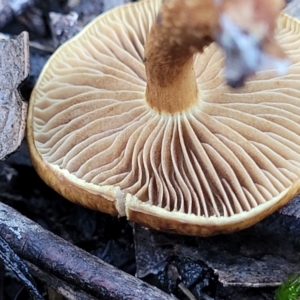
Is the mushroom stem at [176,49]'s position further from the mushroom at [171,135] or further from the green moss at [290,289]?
the green moss at [290,289]

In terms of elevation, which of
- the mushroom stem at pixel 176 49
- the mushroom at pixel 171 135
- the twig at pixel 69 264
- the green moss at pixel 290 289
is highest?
the mushroom stem at pixel 176 49

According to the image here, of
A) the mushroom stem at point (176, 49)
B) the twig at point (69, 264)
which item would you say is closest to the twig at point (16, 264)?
the twig at point (69, 264)

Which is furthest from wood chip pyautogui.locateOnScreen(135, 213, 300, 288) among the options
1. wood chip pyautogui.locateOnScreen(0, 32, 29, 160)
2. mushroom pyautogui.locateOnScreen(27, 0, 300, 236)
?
wood chip pyautogui.locateOnScreen(0, 32, 29, 160)

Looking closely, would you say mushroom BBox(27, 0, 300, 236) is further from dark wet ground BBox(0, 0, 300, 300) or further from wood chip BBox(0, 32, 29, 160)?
dark wet ground BBox(0, 0, 300, 300)

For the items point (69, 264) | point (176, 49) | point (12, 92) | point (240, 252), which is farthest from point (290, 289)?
point (12, 92)

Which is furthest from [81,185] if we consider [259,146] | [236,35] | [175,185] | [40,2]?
[40,2]

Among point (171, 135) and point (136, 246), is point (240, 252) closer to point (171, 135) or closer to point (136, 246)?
point (136, 246)

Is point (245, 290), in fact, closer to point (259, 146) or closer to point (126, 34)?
point (259, 146)
